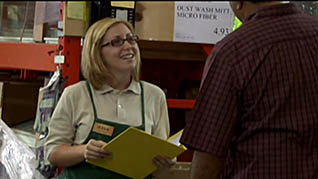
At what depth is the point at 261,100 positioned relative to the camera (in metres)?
1.06

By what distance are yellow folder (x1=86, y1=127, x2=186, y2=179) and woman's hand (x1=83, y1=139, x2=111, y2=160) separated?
0.02m

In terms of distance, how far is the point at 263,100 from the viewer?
106cm

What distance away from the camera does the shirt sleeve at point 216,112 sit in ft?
3.51

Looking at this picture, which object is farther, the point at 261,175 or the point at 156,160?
the point at 156,160

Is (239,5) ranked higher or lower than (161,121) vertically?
higher

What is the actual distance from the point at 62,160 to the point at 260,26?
3.03 ft

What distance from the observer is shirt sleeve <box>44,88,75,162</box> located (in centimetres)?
168

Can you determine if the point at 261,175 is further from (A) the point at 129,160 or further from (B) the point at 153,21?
(B) the point at 153,21

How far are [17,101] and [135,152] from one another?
1331 millimetres

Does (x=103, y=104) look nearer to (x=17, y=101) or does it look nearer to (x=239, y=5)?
(x=239, y=5)

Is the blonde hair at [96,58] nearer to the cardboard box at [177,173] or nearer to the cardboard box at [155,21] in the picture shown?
the cardboard box at [155,21]

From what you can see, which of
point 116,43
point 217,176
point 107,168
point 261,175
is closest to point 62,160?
point 107,168

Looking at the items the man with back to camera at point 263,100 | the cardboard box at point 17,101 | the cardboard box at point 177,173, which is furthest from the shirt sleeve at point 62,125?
the cardboard box at point 17,101

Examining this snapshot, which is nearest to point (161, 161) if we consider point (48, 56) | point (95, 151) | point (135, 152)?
point (135, 152)
